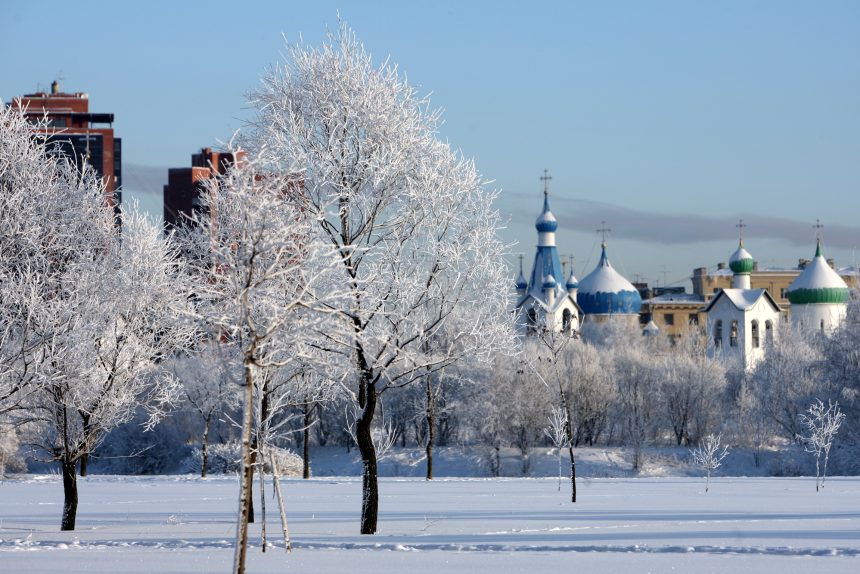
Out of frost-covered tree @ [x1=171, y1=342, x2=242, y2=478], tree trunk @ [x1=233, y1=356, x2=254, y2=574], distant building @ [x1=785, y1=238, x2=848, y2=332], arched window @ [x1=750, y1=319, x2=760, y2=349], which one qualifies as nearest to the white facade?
→ arched window @ [x1=750, y1=319, x2=760, y2=349]

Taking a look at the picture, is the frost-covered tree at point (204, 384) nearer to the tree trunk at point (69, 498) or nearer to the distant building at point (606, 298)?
the tree trunk at point (69, 498)

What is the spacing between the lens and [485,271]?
21.9m

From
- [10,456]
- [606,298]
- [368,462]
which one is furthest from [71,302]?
[606,298]

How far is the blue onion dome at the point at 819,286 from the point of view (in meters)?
95.2

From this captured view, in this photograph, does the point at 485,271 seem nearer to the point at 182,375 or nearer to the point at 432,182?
the point at 432,182

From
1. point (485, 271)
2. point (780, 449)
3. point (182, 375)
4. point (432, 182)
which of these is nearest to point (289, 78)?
point (432, 182)

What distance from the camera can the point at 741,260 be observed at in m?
106

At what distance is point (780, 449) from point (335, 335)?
50640 millimetres

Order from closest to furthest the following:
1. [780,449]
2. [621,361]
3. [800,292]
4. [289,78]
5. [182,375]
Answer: [289,78] → [182,375] → [780,449] → [621,361] → [800,292]

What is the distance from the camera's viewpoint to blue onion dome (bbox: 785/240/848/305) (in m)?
95.2

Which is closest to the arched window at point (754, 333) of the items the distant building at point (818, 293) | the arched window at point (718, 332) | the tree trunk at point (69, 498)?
the arched window at point (718, 332)

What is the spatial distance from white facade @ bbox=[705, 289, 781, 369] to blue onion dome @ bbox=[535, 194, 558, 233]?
68.2 ft

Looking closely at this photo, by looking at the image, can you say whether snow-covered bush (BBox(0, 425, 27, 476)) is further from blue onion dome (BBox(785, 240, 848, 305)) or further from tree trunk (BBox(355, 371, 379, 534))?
blue onion dome (BBox(785, 240, 848, 305))

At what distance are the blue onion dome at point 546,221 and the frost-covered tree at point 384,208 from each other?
9551 cm
